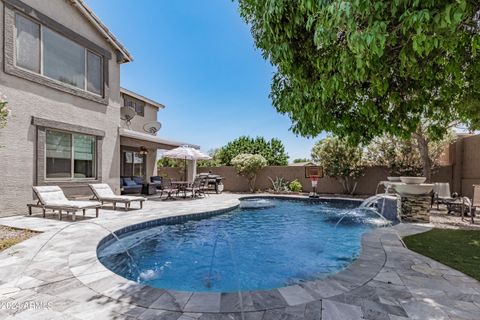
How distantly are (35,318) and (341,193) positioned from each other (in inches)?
714

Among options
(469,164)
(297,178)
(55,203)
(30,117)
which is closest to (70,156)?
(30,117)

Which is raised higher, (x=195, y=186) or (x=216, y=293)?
(x=195, y=186)

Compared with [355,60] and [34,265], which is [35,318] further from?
[355,60]

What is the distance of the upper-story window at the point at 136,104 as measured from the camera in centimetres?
2016

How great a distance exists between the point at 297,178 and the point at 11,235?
1696 cm

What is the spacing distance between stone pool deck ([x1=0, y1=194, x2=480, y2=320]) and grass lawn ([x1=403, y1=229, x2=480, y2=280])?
387 millimetres

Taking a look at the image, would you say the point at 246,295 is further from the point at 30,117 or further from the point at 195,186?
the point at 195,186

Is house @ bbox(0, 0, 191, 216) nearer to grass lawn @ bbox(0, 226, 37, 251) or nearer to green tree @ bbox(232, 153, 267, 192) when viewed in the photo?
grass lawn @ bbox(0, 226, 37, 251)

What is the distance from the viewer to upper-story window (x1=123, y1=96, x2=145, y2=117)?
20.2 metres

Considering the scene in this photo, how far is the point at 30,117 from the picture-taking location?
9547 millimetres

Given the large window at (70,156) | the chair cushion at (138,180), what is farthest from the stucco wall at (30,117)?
the chair cushion at (138,180)

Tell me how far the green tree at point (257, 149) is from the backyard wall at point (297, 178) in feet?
26.2

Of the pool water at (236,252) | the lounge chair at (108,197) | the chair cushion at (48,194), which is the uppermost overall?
the chair cushion at (48,194)

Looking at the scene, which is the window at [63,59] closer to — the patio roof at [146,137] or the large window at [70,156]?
the large window at [70,156]
